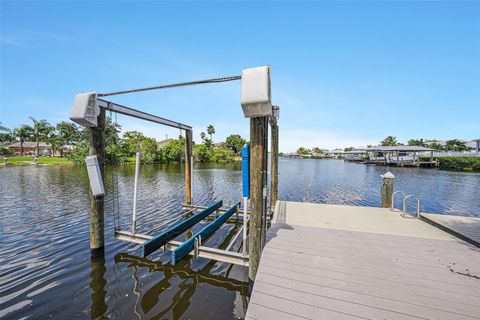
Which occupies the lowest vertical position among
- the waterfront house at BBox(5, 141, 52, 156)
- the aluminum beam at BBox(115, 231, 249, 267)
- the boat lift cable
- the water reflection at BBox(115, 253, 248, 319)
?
the water reflection at BBox(115, 253, 248, 319)

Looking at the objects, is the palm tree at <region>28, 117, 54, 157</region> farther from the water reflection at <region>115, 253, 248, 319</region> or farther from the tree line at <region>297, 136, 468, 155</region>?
the tree line at <region>297, 136, 468, 155</region>

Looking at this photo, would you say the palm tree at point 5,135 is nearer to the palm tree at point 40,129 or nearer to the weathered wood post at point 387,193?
the palm tree at point 40,129

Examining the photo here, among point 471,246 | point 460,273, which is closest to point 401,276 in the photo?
point 460,273

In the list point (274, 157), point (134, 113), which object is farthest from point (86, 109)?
point (274, 157)

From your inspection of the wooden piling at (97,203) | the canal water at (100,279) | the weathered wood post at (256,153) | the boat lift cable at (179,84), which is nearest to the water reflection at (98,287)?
the canal water at (100,279)

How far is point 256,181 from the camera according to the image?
4.34 meters

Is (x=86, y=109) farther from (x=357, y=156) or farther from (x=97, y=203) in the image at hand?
(x=357, y=156)

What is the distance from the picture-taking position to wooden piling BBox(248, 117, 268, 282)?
13.9 ft

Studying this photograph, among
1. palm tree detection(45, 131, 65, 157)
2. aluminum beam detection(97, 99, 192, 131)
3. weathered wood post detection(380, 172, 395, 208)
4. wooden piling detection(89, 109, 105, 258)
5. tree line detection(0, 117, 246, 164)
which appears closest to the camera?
wooden piling detection(89, 109, 105, 258)

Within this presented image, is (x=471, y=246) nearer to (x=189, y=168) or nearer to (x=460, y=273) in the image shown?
(x=460, y=273)

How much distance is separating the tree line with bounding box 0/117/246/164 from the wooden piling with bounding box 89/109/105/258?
33.7m

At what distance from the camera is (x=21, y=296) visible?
14.3ft

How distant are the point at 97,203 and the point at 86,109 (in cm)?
256

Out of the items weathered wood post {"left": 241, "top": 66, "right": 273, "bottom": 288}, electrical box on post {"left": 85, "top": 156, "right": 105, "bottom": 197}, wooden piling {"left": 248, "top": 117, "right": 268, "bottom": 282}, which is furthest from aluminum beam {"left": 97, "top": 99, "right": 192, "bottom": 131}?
wooden piling {"left": 248, "top": 117, "right": 268, "bottom": 282}
